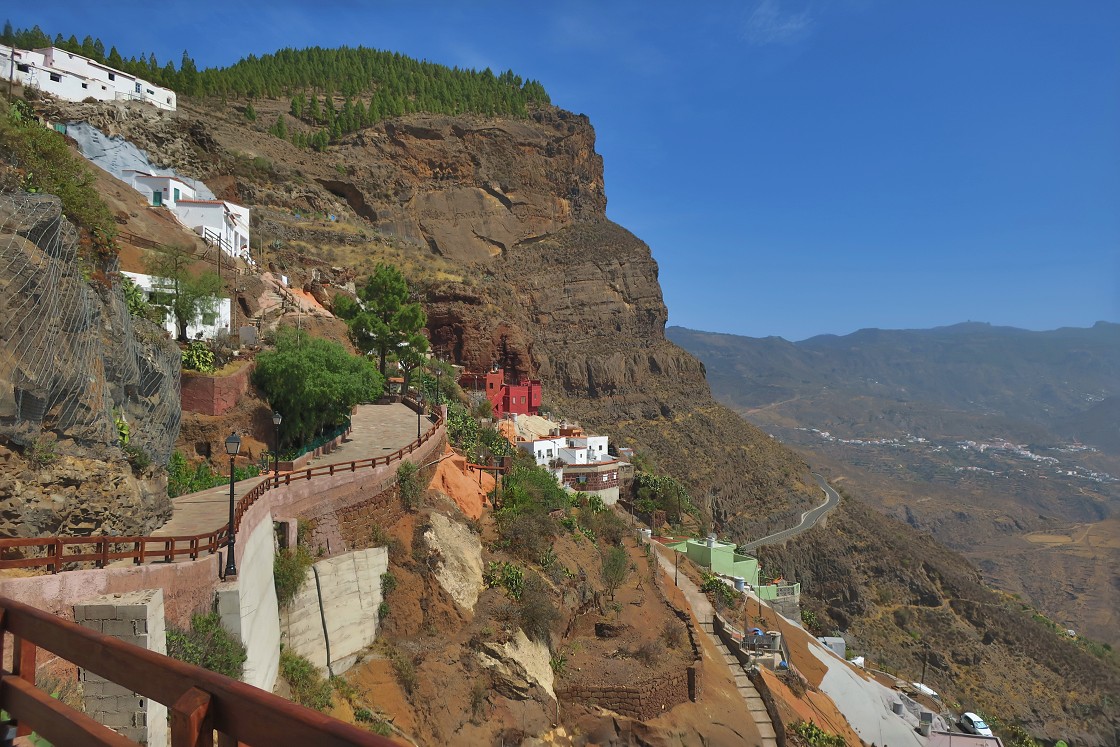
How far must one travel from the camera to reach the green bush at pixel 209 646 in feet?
29.4

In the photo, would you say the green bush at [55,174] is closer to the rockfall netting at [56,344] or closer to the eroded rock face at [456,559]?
the rockfall netting at [56,344]

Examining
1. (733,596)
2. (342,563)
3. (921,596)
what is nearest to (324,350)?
(342,563)

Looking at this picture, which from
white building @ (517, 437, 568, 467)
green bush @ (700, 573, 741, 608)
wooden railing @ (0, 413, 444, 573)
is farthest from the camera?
white building @ (517, 437, 568, 467)

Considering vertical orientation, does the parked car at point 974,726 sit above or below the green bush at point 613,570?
below

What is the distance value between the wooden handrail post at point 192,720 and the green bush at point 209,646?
805 cm

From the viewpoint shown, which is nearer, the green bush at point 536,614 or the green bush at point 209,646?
the green bush at point 209,646

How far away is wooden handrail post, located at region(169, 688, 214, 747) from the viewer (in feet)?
6.62

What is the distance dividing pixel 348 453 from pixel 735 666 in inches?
612

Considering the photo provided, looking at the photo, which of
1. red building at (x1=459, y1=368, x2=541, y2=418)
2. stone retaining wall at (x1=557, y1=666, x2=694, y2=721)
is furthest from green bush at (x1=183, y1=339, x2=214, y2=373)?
red building at (x1=459, y1=368, x2=541, y2=418)

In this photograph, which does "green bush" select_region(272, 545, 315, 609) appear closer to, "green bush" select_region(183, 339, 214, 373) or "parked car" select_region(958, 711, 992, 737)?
"green bush" select_region(183, 339, 214, 373)

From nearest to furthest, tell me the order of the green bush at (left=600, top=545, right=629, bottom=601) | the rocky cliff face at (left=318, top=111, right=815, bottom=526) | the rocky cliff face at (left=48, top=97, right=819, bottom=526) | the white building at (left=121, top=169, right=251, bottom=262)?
the green bush at (left=600, top=545, right=629, bottom=601)
the white building at (left=121, top=169, right=251, bottom=262)
the rocky cliff face at (left=48, top=97, right=819, bottom=526)
the rocky cliff face at (left=318, top=111, right=815, bottom=526)

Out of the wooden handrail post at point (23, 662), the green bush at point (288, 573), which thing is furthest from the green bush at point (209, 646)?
the wooden handrail post at point (23, 662)

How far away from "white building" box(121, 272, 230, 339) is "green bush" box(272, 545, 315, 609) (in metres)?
10.9

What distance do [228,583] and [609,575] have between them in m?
16.6
